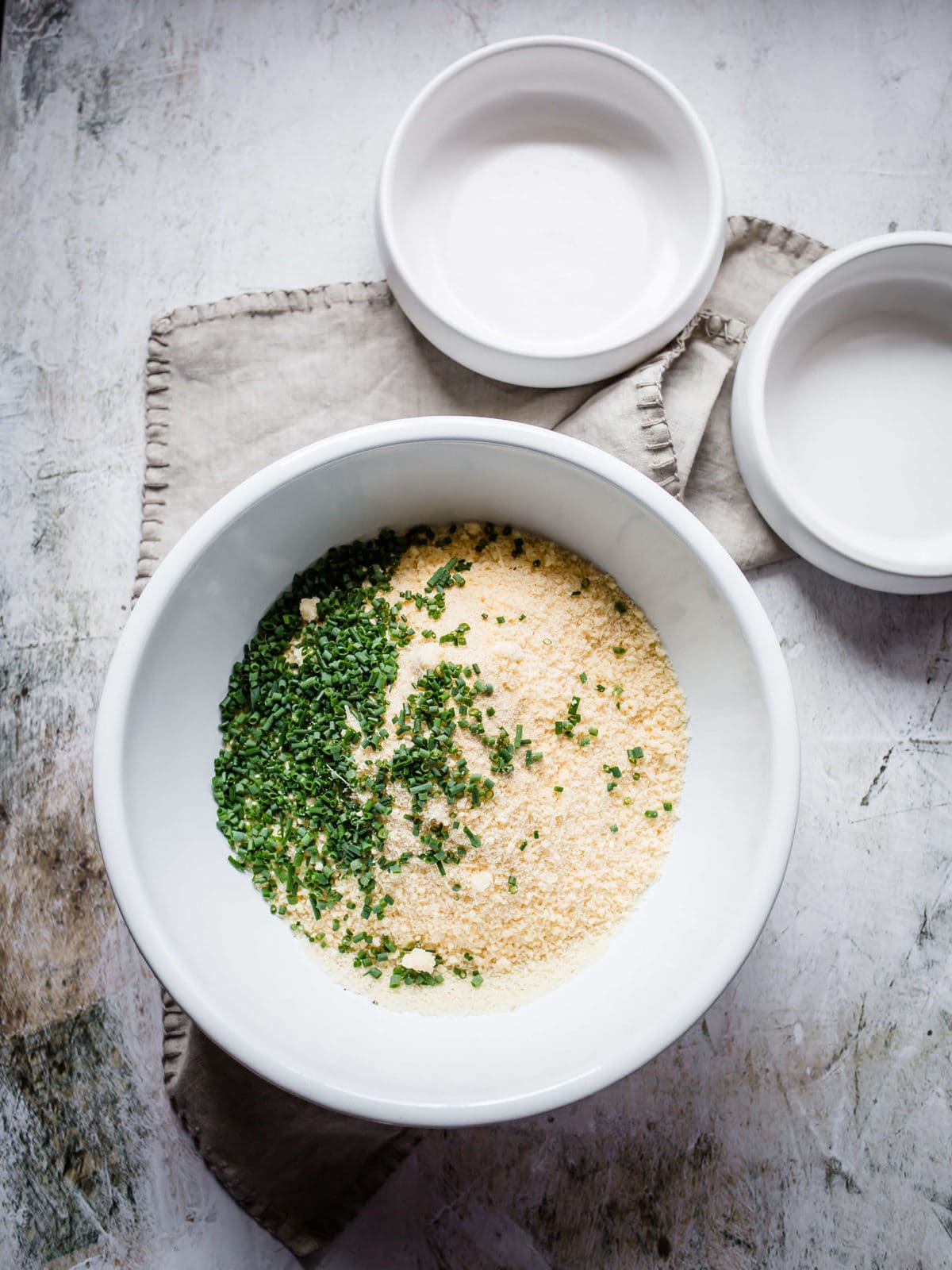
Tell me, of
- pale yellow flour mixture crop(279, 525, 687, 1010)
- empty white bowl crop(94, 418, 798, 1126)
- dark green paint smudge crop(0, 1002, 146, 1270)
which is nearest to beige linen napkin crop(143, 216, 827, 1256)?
empty white bowl crop(94, 418, 798, 1126)

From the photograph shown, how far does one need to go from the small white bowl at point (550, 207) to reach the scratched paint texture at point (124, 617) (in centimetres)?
13

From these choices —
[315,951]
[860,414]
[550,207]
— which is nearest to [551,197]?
[550,207]

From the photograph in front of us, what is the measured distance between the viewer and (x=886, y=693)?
1418 millimetres

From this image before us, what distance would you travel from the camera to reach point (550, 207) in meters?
1.45

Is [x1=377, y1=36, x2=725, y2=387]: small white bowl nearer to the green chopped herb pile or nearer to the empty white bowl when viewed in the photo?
the empty white bowl

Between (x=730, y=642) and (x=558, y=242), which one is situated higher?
(x=558, y=242)

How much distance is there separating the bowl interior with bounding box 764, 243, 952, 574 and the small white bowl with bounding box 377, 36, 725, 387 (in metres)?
0.23

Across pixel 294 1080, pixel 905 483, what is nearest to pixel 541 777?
pixel 294 1080

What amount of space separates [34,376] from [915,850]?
1598 mm

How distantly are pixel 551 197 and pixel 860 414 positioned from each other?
2.00 feet

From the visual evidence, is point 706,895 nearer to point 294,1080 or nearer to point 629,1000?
point 629,1000

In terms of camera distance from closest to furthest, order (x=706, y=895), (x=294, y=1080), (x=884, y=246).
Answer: (x=294, y=1080)
(x=706, y=895)
(x=884, y=246)

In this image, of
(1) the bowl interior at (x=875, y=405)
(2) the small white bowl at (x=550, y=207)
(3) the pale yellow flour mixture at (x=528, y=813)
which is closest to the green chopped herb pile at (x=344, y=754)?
(3) the pale yellow flour mixture at (x=528, y=813)

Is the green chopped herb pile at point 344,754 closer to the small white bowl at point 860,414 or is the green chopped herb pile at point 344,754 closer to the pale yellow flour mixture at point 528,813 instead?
the pale yellow flour mixture at point 528,813
